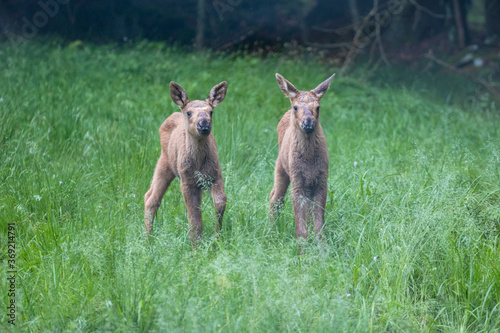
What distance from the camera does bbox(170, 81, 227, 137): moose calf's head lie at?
4582 mm

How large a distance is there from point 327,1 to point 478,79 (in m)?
4.40

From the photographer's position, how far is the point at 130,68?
36.9 feet

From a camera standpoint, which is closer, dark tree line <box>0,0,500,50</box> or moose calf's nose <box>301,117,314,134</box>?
moose calf's nose <box>301,117,314,134</box>

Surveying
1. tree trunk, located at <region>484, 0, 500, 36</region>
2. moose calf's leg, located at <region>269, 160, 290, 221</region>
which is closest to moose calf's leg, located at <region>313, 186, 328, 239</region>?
moose calf's leg, located at <region>269, 160, 290, 221</region>

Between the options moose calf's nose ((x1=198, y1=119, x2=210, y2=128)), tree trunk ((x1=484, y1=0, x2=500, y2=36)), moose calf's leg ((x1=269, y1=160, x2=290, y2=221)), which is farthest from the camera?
tree trunk ((x1=484, y1=0, x2=500, y2=36))

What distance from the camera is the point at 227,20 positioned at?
529 inches

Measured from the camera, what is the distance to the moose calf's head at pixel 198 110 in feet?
15.0

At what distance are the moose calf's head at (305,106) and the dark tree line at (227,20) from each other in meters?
8.19

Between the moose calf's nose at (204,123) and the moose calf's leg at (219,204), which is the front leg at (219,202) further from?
the moose calf's nose at (204,123)

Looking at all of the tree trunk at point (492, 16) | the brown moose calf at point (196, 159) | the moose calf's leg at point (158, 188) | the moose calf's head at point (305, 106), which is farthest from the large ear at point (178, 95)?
the tree trunk at point (492, 16)

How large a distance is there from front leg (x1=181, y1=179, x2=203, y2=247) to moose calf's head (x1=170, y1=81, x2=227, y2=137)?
0.47 metres

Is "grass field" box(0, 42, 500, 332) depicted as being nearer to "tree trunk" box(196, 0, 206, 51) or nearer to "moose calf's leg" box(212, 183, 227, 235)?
"moose calf's leg" box(212, 183, 227, 235)

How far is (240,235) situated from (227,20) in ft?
32.7

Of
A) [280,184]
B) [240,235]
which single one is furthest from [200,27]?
[240,235]
